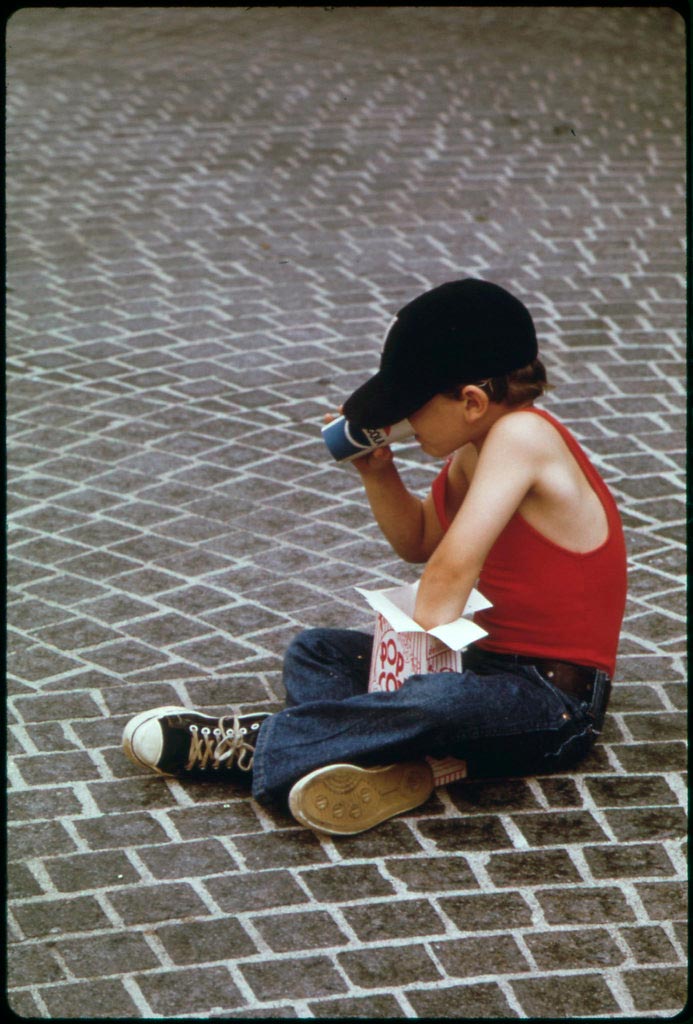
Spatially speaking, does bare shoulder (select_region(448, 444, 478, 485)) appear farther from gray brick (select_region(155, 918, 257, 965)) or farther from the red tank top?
gray brick (select_region(155, 918, 257, 965))

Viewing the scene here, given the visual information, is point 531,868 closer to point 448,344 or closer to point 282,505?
point 448,344

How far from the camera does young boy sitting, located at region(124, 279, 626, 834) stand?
123 inches

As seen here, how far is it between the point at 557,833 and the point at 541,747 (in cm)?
21

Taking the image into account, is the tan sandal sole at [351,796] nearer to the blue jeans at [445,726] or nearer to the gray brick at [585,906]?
the blue jeans at [445,726]

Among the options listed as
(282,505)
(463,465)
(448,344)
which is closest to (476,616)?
(463,465)

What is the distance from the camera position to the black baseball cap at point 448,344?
3.10m

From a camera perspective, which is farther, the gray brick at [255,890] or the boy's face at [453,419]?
the boy's face at [453,419]

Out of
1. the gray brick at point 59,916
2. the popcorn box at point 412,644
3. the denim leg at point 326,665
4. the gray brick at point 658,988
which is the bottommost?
the gray brick at point 59,916

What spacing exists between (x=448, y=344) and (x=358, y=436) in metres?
0.32

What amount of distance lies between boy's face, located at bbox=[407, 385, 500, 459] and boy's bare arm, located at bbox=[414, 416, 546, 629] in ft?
0.16

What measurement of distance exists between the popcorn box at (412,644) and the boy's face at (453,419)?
0.35 m

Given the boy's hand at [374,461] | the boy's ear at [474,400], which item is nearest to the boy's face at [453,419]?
the boy's ear at [474,400]

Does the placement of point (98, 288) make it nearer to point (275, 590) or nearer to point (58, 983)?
point (275, 590)

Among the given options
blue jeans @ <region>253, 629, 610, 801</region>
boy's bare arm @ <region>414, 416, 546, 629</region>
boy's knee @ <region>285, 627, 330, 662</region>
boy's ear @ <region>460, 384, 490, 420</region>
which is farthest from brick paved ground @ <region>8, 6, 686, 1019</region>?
boy's ear @ <region>460, 384, 490, 420</region>
